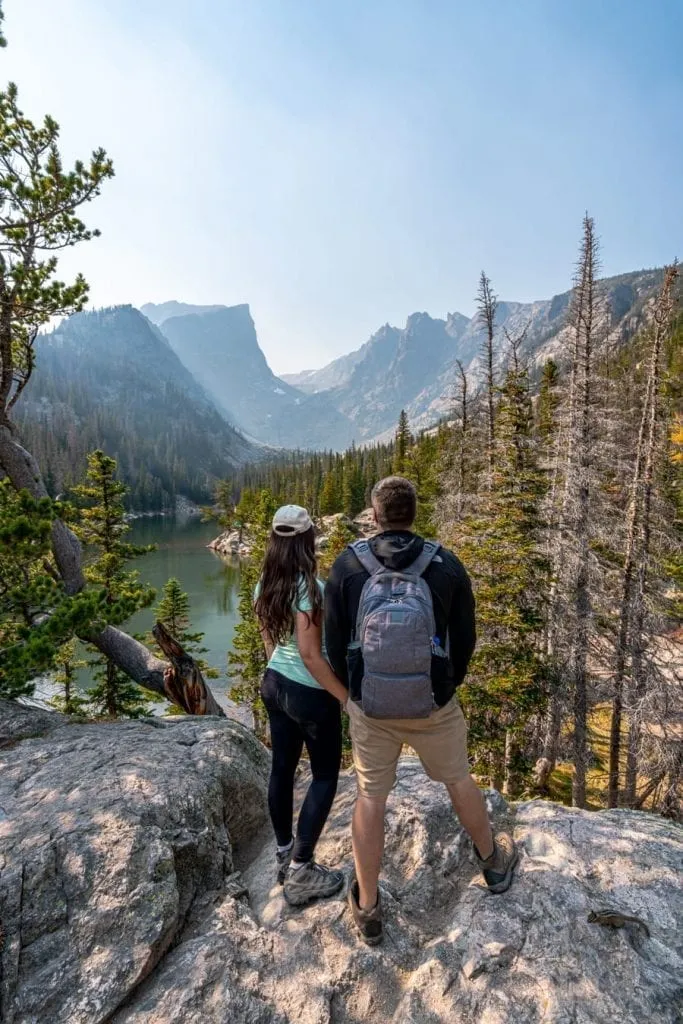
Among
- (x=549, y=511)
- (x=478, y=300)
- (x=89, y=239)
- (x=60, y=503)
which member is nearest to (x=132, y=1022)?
(x=60, y=503)

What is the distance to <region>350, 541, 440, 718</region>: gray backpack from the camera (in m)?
2.46

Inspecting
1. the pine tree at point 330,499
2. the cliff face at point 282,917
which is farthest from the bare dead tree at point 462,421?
the pine tree at point 330,499

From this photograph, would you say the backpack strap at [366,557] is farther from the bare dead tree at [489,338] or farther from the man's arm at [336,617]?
the bare dead tree at [489,338]

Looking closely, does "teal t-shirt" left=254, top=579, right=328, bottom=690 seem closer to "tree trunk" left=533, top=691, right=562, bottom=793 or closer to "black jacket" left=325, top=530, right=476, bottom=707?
"black jacket" left=325, top=530, right=476, bottom=707

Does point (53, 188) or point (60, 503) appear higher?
point (53, 188)

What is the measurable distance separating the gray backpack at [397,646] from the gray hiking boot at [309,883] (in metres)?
1.53

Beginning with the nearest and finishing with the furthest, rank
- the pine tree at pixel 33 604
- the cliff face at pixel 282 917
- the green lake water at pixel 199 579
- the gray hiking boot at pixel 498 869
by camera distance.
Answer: the cliff face at pixel 282 917 → the gray hiking boot at pixel 498 869 → the pine tree at pixel 33 604 → the green lake water at pixel 199 579

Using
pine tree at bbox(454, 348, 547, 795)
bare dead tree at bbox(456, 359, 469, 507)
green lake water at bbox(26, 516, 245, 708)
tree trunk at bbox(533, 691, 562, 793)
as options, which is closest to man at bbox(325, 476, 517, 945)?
green lake water at bbox(26, 516, 245, 708)

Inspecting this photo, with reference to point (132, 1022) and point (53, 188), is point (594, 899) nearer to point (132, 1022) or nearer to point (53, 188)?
point (132, 1022)

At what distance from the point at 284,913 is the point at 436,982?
3.34 feet

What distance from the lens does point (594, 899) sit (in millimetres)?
2914

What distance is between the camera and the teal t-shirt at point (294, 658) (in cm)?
292

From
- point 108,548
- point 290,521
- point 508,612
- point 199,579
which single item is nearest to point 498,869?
point 290,521

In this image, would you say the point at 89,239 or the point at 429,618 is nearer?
the point at 429,618
